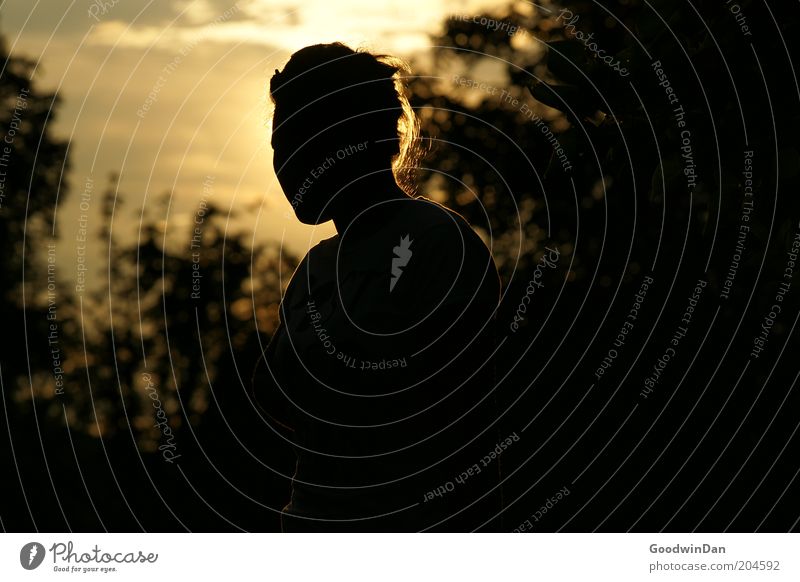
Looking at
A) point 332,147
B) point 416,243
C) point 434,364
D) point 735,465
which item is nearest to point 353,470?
point 434,364

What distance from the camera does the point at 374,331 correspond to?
3.45 metres

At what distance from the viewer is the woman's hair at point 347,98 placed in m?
3.69

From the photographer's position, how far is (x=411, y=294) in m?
3.46
